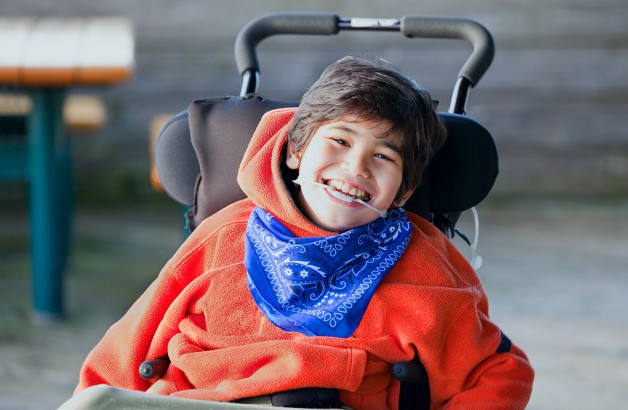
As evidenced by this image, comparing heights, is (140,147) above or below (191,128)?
below

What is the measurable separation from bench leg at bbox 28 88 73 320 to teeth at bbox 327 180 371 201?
1.74 metres

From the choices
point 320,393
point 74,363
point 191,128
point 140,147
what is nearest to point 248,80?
point 191,128

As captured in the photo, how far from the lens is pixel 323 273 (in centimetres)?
157

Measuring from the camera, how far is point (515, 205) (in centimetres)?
504

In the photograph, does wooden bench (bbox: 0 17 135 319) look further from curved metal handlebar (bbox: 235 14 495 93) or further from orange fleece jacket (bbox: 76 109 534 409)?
orange fleece jacket (bbox: 76 109 534 409)

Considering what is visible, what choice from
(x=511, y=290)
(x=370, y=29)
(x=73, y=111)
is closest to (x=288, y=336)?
(x=370, y=29)

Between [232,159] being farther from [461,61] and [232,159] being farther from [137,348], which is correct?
[461,61]

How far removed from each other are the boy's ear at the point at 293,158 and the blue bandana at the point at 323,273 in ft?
0.33

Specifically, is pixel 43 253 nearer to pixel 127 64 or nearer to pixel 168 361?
pixel 127 64

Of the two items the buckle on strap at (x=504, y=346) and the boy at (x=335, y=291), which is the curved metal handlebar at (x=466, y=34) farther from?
the buckle on strap at (x=504, y=346)

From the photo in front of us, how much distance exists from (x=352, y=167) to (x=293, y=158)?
0.15 meters

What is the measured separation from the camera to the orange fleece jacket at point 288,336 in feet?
4.95

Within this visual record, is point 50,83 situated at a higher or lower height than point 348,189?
lower

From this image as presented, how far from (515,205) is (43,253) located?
2.53m
